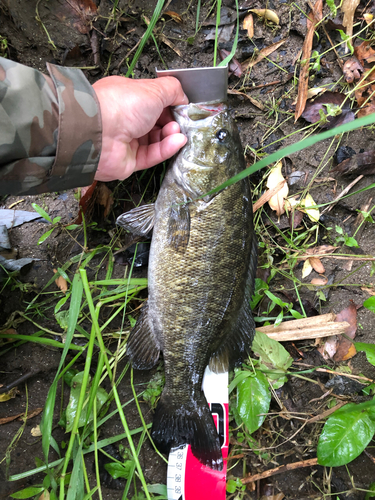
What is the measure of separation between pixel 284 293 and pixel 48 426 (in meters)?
1.79

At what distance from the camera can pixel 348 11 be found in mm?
2379

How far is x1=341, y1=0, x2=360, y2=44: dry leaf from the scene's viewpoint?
7.78 ft

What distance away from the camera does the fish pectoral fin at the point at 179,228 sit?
194cm

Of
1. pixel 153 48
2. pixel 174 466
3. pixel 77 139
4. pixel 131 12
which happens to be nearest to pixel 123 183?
pixel 77 139

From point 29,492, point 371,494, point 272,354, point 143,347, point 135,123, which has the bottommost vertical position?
point 371,494

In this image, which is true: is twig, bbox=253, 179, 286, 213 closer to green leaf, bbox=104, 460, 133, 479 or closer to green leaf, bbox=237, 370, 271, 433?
green leaf, bbox=237, 370, 271, 433

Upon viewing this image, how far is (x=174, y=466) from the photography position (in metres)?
2.04

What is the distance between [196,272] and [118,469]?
1399 mm

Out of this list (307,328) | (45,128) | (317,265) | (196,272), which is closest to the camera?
(45,128)

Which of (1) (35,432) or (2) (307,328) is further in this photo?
(2) (307,328)

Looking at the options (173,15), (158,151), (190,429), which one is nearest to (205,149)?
(158,151)

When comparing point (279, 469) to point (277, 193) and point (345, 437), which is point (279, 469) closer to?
point (345, 437)

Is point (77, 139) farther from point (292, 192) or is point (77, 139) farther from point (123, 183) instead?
point (292, 192)

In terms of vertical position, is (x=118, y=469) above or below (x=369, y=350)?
below
